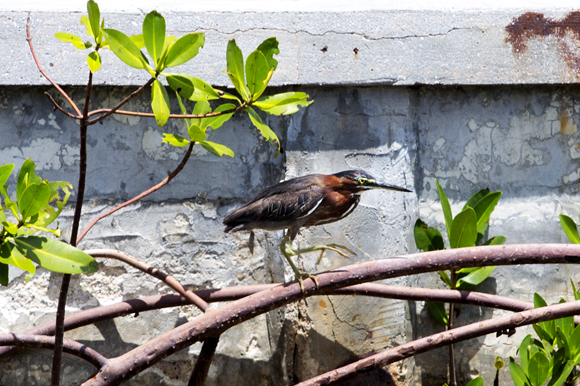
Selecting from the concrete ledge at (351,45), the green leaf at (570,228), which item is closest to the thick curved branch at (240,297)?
the green leaf at (570,228)

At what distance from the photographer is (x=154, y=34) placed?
1.11 meters

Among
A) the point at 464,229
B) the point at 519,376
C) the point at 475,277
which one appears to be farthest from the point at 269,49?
the point at 519,376

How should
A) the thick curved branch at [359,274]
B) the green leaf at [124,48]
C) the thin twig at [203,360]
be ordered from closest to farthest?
Answer: the green leaf at [124,48] < the thick curved branch at [359,274] < the thin twig at [203,360]

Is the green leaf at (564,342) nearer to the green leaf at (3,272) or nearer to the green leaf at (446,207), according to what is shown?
the green leaf at (446,207)

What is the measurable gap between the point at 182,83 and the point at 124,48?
14cm

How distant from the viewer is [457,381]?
219 cm

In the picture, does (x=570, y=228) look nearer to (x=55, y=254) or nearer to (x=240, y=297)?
(x=240, y=297)

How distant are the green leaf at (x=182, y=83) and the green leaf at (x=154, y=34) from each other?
38mm

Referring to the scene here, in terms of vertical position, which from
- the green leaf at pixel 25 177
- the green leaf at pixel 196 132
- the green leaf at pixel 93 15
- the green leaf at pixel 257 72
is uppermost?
the green leaf at pixel 93 15

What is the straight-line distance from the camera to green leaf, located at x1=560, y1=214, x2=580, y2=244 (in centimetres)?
204

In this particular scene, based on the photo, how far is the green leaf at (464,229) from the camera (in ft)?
6.21

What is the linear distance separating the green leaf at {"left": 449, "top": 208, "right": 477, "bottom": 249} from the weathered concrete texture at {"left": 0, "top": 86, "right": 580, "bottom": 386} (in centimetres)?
21

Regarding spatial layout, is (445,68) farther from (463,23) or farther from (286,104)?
(286,104)

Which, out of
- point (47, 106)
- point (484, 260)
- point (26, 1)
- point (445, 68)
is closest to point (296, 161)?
point (445, 68)
